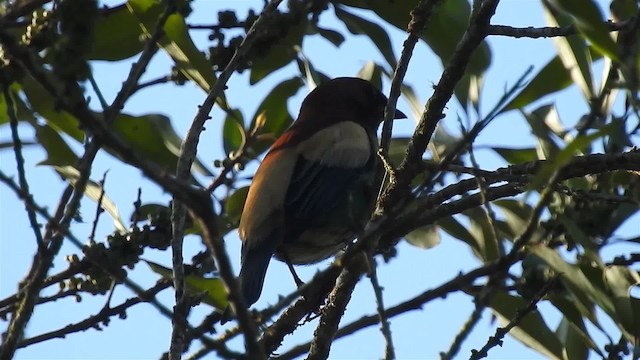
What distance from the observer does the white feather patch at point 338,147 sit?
5.46 meters

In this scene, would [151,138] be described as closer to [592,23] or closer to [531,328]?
[531,328]

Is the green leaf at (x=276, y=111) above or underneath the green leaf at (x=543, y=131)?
above

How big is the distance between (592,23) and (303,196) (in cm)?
312

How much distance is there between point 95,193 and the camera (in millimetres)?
4238

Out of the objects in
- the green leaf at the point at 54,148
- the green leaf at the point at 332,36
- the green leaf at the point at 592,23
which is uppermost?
the green leaf at the point at 332,36

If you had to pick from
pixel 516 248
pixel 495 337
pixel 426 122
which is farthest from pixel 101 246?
pixel 516 248

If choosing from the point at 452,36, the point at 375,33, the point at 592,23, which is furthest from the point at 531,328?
the point at 592,23

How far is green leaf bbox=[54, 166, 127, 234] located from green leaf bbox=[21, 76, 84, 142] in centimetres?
19

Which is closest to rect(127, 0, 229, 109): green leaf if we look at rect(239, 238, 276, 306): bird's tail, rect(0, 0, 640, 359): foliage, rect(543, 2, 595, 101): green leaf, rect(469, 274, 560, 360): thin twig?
rect(0, 0, 640, 359): foliage

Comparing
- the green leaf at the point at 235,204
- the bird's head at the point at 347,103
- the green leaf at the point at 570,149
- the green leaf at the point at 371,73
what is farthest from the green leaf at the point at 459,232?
the green leaf at the point at 570,149

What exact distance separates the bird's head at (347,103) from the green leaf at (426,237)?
1.53 meters

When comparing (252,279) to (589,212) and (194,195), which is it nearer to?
(589,212)

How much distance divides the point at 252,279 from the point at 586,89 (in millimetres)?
2151

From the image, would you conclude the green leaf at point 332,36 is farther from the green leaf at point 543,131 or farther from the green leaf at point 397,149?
the green leaf at point 543,131
